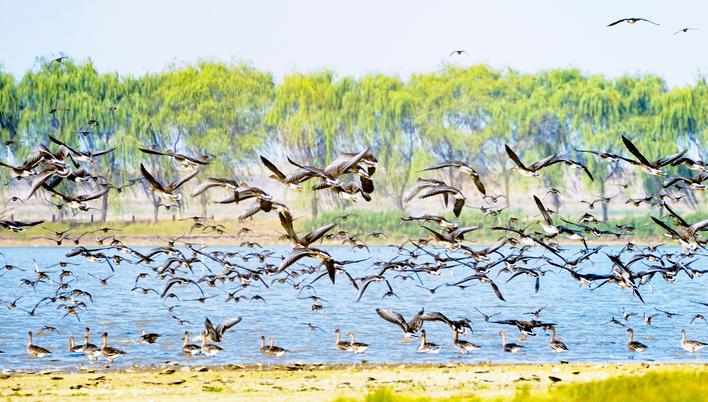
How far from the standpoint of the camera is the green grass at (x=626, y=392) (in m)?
16.1

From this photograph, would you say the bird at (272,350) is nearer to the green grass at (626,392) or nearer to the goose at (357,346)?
the goose at (357,346)

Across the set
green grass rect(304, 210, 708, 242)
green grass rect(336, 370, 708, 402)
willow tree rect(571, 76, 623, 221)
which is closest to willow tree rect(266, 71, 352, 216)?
green grass rect(304, 210, 708, 242)

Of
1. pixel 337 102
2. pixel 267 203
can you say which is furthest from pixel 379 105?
pixel 267 203

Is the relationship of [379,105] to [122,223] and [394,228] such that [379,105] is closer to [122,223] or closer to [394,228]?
[394,228]

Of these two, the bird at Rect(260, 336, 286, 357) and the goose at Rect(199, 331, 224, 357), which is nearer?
the goose at Rect(199, 331, 224, 357)

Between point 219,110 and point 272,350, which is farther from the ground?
point 219,110

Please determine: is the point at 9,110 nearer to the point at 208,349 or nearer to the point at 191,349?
the point at 191,349

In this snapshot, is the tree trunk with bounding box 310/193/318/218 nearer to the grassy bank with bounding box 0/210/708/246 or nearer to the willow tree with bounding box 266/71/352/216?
the willow tree with bounding box 266/71/352/216

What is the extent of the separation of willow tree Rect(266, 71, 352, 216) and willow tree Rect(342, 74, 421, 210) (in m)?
1.23

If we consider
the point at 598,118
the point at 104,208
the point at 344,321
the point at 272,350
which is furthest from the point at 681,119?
the point at 272,350

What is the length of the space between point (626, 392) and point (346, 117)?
87540mm

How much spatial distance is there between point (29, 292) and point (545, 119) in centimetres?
6139

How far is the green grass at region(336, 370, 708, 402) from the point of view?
52.9 ft

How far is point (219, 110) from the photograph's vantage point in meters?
105
